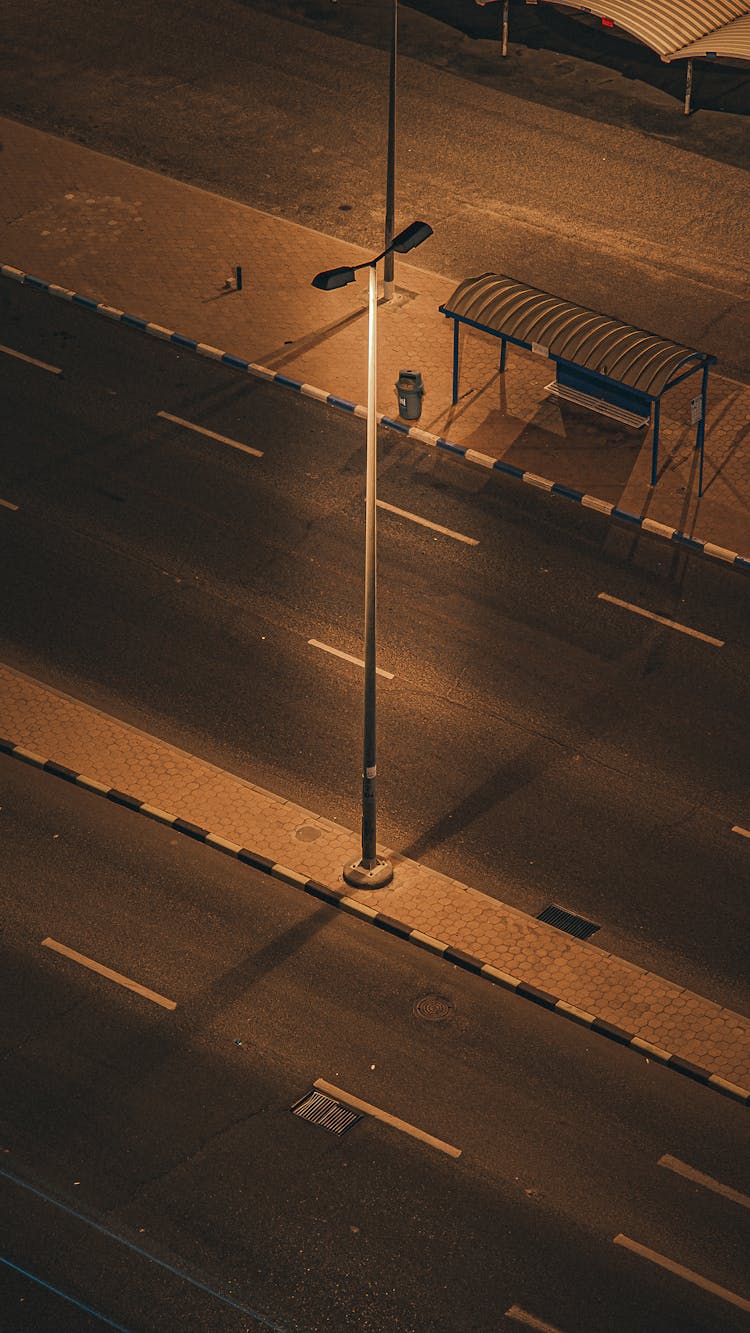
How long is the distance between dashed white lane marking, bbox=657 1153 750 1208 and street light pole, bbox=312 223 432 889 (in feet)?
18.8

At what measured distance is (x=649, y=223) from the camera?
41.7 meters

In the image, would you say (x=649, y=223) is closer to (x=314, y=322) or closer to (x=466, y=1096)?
(x=314, y=322)

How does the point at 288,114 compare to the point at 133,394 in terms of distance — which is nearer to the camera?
the point at 133,394

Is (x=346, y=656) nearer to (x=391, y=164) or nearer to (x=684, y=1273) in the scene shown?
(x=391, y=164)

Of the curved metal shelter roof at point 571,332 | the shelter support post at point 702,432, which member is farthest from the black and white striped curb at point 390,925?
the curved metal shelter roof at point 571,332

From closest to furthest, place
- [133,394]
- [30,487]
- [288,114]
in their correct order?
[30,487] → [133,394] → [288,114]

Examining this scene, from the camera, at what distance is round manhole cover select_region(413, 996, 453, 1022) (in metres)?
24.3

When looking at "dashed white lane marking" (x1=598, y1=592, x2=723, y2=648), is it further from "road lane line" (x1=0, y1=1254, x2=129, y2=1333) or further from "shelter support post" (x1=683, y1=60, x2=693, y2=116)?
"shelter support post" (x1=683, y1=60, x2=693, y2=116)

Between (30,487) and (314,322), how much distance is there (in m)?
7.73

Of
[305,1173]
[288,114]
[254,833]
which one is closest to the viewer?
[305,1173]

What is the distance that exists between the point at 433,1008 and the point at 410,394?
13.9 m

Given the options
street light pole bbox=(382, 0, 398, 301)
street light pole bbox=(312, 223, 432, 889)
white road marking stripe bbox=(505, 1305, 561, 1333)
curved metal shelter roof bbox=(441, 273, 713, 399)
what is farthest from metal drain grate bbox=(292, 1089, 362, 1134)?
street light pole bbox=(382, 0, 398, 301)

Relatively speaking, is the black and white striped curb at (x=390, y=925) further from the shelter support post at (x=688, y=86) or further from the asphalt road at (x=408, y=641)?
the shelter support post at (x=688, y=86)

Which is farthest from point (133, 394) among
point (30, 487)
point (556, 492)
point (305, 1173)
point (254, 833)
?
point (305, 1173)
